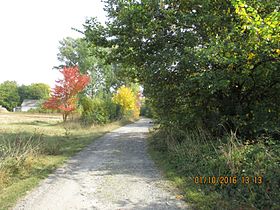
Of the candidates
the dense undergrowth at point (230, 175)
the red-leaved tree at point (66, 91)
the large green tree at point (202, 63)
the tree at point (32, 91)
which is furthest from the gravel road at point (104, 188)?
the tree at point (32, 91)

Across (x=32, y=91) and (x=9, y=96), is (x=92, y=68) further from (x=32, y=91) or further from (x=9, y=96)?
(x=32, y=91)

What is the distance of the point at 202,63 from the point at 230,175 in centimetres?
317

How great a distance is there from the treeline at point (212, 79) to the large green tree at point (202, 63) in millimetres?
30

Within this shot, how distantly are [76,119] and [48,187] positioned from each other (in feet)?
64.0

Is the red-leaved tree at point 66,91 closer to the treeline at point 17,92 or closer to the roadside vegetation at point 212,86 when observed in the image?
the roadside vegetation at point 212,86

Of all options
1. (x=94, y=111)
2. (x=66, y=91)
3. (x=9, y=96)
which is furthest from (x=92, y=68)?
(x=9, y=96)

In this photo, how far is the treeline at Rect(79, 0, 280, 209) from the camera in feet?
18.1

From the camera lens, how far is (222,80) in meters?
6.73

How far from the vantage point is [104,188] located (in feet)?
18.9

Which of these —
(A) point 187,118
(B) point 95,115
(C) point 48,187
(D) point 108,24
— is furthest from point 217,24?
(B) point 95,115

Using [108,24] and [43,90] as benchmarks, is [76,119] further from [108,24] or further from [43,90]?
[43,90]

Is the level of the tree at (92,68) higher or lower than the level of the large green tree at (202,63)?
higher

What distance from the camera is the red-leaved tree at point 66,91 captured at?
24984 mm

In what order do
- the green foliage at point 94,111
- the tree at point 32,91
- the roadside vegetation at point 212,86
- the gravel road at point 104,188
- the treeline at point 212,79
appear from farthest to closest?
the tree at point 32,91 → the green foliage at point 94,111 → the treeline at point 212,79 → the roadside vegetation at point 212,86 → the gravel road at point 104,188
